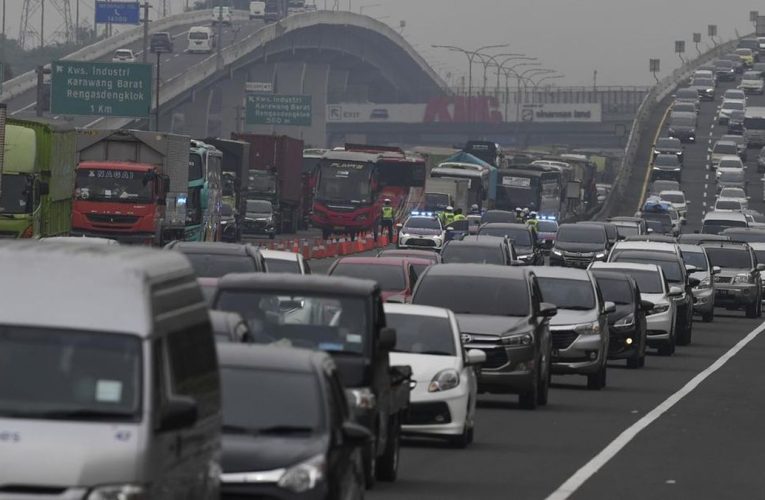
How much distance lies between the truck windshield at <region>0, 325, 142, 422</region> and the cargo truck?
40905 millimetres

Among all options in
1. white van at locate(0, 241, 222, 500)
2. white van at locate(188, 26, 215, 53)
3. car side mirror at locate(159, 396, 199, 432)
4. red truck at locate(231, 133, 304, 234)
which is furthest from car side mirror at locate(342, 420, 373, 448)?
white van at locate(188, 26, 215, 53)

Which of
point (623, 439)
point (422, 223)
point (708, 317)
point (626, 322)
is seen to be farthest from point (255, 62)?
point (623, 439)

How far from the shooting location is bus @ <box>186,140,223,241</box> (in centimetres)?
5856

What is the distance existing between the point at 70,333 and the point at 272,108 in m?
109

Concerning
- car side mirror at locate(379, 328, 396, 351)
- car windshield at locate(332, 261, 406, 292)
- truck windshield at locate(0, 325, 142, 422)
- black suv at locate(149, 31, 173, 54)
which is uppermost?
black suv at locate(149, 31, 173, 54)

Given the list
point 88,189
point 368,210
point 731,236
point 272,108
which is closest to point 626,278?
point 88,189

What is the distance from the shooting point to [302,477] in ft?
36.2

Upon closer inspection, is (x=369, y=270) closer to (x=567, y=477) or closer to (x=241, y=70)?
(x=567, y=477)

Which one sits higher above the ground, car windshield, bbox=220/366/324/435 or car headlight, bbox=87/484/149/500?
car headlight, bbox=87/484/149/500

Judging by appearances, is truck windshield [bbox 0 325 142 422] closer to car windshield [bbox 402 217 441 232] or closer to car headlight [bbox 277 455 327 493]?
car headlight [bbox 277 455 327 493]

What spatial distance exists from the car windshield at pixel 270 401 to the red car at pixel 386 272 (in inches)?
668

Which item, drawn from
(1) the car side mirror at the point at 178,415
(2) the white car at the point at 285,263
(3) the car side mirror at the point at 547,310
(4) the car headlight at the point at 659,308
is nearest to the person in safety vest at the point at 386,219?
(4) the car headlight at the point at 659,308

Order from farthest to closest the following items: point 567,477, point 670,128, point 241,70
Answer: point 241,70 → point 670,128 → point 567,477

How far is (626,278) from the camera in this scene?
3250 cm
